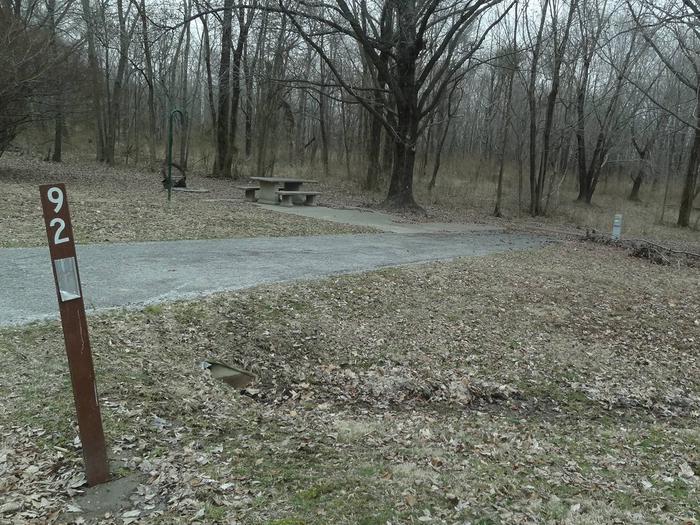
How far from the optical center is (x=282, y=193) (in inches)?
615

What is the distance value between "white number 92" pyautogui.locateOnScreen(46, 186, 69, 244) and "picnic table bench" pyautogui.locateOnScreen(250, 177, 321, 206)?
→ 12.8m

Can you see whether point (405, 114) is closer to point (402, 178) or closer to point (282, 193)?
point (402, 178)

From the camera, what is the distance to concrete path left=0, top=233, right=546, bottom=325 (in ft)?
18.5

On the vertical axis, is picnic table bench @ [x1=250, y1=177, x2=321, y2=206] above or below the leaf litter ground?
above

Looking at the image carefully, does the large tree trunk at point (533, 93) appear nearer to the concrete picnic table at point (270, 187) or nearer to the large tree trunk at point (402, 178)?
the large tree trunk at point (402, 178)

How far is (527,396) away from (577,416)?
1.60 feet

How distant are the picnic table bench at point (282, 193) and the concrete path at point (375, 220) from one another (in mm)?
454

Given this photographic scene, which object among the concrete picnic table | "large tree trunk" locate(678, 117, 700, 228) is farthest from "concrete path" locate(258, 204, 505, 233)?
"large tree trunk" locate(678, 117, 700, 228)

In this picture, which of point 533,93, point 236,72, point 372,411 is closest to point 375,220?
point 236,72

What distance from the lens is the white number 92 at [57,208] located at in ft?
9.30

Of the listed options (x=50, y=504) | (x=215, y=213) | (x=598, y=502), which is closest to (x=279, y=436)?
(x=50, y=504)

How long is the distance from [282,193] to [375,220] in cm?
276

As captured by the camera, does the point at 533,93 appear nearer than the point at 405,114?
No

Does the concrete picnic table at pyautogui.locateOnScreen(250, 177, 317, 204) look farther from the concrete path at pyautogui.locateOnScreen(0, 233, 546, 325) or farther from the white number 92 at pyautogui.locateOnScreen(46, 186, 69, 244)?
the white number 92 at pyautogui.locateOnScreen(46, 186, 69, 244)
